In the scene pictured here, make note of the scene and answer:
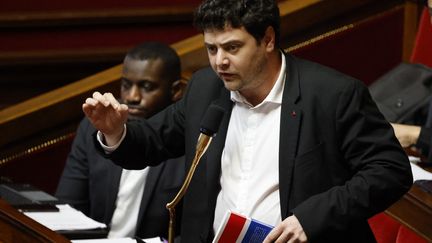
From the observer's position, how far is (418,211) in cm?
177

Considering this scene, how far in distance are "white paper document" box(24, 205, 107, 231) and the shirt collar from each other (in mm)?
420

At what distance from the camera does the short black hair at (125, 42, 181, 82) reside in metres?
2.30

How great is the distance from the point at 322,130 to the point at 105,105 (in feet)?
1.02

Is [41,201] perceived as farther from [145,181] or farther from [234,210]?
[234,210]

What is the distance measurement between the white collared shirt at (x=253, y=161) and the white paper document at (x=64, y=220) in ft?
1.16

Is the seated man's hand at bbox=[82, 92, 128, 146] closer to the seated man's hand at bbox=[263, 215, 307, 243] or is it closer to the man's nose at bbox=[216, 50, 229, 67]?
the man's nose at bbox=[216, 50, 229, 67]

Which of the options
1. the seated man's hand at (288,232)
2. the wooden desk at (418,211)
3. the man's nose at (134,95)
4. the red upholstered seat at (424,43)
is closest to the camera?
the seated man's hand at (288,232)

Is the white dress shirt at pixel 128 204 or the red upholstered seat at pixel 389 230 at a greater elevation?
the white dress shirt at pixel 128 204

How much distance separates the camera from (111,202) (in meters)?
2.15

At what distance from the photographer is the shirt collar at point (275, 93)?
1.60 metres

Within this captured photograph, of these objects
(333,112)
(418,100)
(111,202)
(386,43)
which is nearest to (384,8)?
(386,43)

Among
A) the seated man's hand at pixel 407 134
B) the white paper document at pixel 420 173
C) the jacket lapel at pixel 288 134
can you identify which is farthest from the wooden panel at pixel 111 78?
the jacket lapel at pixel 288 134

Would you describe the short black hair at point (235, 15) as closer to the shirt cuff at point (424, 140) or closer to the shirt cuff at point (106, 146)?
the shirt cuff at point (106, 146)

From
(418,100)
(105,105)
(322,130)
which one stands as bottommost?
(418,100)
